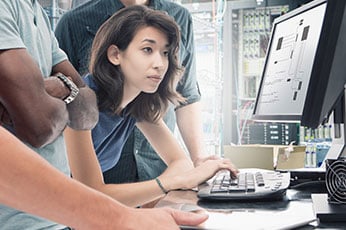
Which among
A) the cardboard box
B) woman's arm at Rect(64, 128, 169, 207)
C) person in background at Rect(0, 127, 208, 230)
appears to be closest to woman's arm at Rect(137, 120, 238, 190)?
woman's arm at Rect(64, 128, 169, 207)

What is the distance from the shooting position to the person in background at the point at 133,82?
1.92m

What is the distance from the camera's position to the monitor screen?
91cm

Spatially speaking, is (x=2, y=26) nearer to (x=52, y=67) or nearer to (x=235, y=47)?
(x=52, y=67)

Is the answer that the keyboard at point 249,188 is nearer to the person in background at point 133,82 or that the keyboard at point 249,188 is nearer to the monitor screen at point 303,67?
the monitor screen at point 303,67

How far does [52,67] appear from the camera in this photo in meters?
1.35

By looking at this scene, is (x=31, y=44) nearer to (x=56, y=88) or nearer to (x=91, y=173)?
(x=56, y=88)

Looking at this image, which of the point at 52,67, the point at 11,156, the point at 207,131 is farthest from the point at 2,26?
the point at 207,131

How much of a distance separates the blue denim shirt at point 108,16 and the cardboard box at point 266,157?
32cm

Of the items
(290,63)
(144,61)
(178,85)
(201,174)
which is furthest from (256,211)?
(178,85)

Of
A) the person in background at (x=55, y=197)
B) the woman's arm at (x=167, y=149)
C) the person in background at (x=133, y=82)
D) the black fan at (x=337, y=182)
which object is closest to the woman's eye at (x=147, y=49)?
the person in background at (x=133, y=82)

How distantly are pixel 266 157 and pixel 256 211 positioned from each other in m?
1.03

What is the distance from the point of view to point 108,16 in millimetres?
1969

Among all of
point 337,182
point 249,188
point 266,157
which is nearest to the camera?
point 337,182

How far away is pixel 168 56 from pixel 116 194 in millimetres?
704
